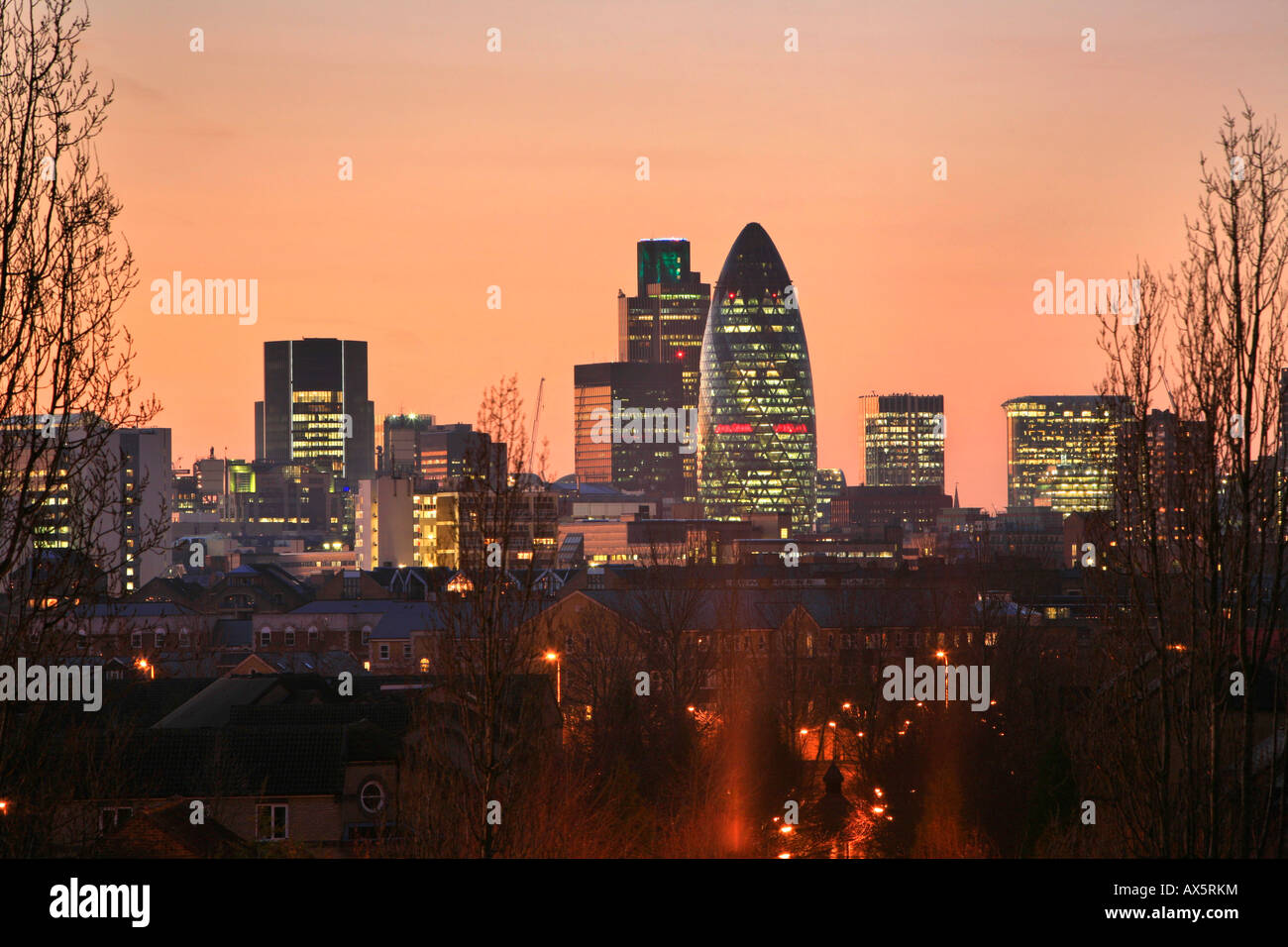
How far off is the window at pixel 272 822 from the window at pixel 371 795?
62.5 inches

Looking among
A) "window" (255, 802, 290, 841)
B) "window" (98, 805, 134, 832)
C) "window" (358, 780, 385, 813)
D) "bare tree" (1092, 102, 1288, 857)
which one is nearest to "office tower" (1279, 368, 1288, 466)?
"bare tree" (1092, 102, 1288, 857)

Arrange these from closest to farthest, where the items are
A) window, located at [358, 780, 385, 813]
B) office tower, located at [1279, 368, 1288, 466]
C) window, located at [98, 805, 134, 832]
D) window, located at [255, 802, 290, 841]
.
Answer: office tower, located at [1279, 368, 1288, 466]
window, located at [98, 805, 134, 832]
window, located at [255, 802, 290, 841]
window, located at [358, 780, 385, 813]

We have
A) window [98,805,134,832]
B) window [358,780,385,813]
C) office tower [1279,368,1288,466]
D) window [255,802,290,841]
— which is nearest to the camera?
office tower [1279,368,1288,466]

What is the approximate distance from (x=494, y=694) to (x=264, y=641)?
62649mm

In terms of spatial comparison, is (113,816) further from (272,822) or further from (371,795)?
(371,795)

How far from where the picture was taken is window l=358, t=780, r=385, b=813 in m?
29.7

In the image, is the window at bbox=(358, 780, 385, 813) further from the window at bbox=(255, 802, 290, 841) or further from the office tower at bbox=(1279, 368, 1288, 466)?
the office tower at bbox=(1279, 368, 1288, 466)

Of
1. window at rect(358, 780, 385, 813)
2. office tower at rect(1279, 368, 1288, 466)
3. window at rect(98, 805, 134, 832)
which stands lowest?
window at rect(358, 780, 385, 813)

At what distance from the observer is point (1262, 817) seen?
46.0ft

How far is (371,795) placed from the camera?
2984 cm

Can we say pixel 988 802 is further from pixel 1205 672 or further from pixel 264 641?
pixel 264 641

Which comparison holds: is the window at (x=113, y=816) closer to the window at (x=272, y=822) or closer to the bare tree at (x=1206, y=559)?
the window at (x=272, y=822)

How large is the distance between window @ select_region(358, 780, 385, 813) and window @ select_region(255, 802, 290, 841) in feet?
5.21
